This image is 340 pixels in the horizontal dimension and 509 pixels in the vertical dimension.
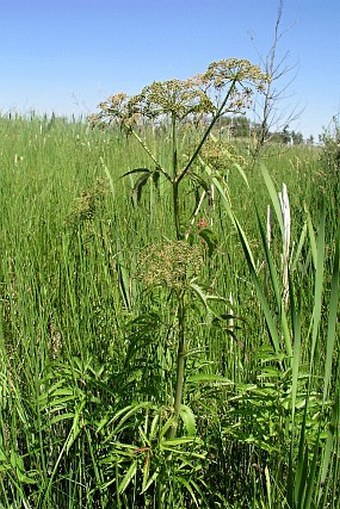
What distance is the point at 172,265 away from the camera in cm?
86

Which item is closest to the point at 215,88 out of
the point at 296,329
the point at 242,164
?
the point at 242,164

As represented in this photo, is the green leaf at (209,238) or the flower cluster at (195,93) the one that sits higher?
the flower cluster at (195,93)

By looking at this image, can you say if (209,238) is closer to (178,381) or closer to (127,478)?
(178,381)

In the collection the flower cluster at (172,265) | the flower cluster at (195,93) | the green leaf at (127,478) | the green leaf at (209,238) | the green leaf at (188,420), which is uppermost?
the flower cluster at (195,93)

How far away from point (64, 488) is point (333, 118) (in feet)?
14.1

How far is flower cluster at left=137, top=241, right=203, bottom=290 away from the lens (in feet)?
2.78

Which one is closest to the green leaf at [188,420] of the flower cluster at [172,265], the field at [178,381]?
the field at [178,381]

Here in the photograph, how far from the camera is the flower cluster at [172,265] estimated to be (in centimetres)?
85

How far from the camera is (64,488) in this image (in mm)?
1123

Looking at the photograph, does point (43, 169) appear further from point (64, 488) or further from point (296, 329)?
point (296, 329)

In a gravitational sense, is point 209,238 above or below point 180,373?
above

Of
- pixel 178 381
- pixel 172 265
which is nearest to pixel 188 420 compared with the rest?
pixel 178 381

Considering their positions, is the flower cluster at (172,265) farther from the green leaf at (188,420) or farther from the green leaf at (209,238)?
the green leaf at (188,420)

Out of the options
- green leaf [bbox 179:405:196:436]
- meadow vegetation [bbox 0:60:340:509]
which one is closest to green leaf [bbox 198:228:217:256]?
meadow vegetation [bbox 0:60:340:509]
